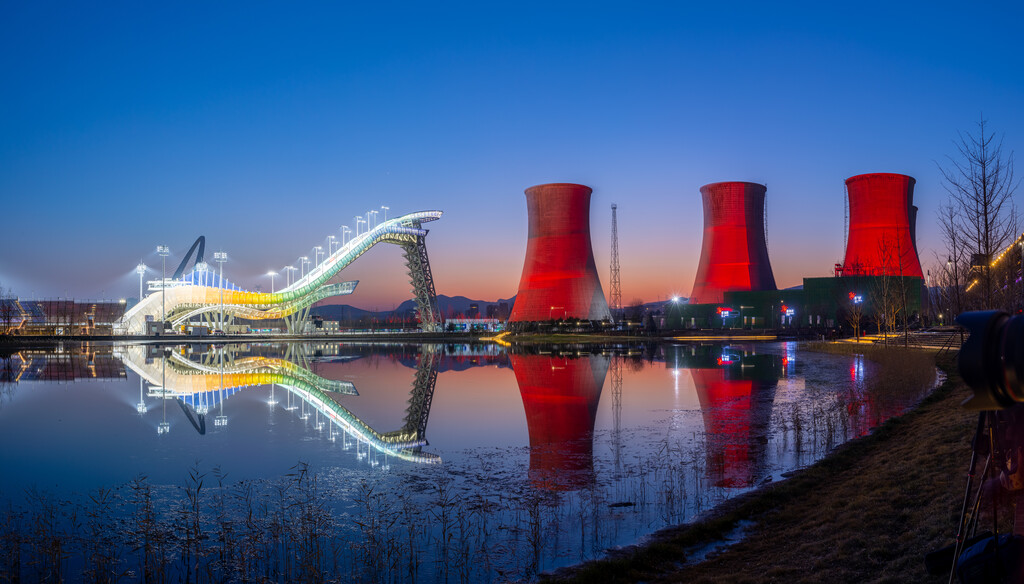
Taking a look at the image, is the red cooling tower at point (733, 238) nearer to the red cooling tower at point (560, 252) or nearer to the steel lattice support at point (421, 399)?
the red cooling tower at point (560, 252)

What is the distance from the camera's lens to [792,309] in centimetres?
5219

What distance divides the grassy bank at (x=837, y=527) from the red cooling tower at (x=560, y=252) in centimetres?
3257

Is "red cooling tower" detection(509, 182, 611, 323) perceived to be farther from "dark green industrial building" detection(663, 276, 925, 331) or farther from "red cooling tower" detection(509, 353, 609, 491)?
"red cooling tower" detection(509, 353, 609, 491)

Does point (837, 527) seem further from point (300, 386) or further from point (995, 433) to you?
point (300, 386)

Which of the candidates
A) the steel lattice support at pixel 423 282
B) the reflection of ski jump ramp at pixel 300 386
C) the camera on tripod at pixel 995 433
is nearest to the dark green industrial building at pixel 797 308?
the steel lattice support at pixel 423 282

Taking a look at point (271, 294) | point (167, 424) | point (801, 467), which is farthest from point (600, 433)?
point (271, 294)

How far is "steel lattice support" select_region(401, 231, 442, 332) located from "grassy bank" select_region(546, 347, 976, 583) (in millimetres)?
42068

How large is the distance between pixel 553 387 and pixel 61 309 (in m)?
94.2

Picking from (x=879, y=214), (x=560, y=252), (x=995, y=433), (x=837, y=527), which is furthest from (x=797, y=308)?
(x=995, y=433)

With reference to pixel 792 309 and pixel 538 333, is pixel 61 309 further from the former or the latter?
pixel 792 309

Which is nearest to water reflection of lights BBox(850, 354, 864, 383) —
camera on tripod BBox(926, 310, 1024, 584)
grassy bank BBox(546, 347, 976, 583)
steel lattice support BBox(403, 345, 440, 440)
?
grassy bank BBox(546, 347, 976, 583)

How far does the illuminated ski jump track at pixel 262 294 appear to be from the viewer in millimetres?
47656

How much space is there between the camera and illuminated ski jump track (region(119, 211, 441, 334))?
47656 mm

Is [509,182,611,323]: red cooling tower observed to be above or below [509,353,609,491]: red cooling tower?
above
